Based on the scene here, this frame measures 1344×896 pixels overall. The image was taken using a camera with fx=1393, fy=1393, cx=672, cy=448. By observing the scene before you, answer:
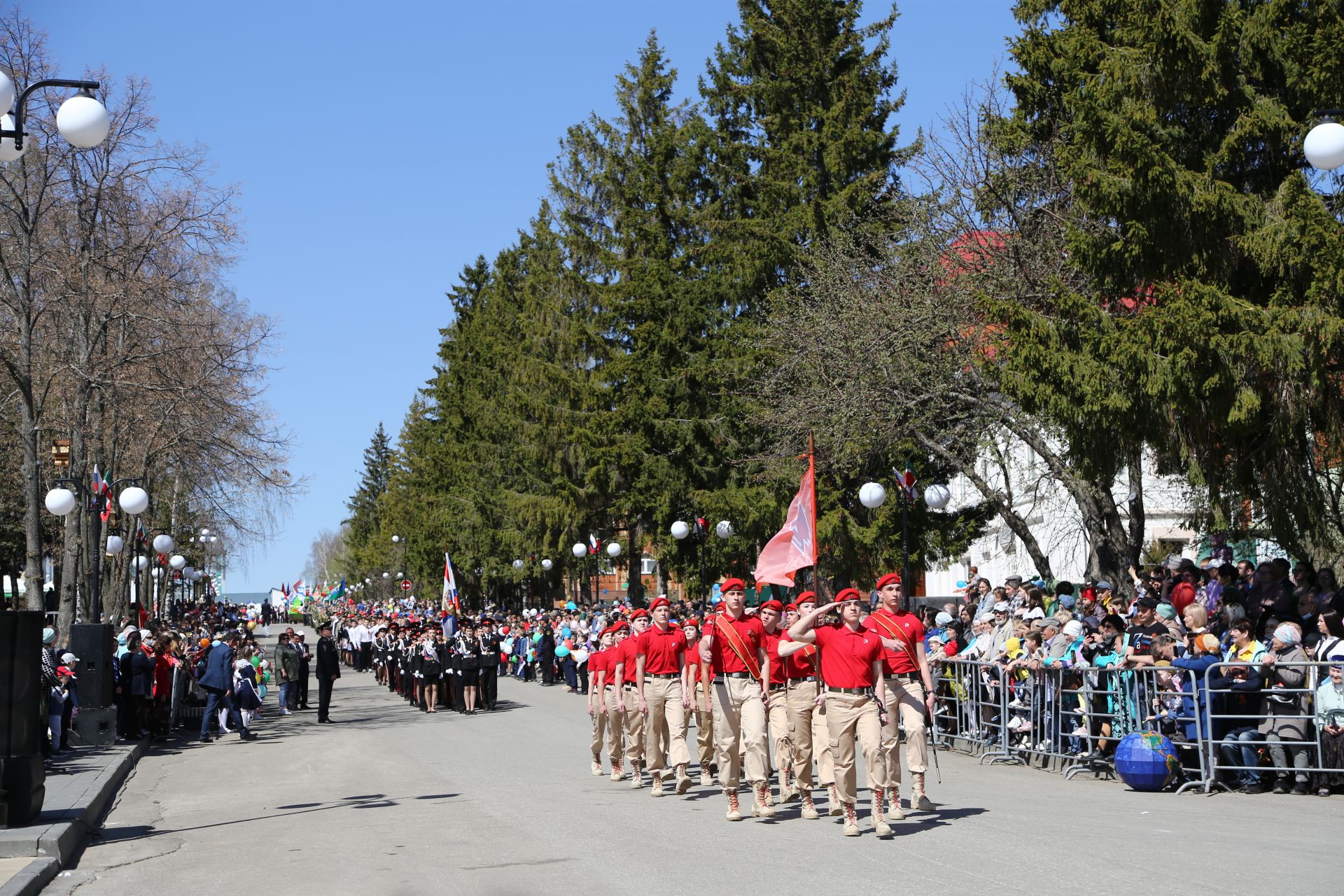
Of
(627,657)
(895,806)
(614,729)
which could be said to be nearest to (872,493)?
(614,729)

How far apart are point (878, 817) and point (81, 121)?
821cm

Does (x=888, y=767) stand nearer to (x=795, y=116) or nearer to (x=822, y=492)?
(x=822, y=492)

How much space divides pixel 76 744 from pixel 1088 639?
45.6 feet

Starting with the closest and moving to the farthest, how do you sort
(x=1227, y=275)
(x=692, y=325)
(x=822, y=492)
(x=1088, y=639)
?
(x=1088, y=639) < (x=1227, y=275) < (x=822, y=492) < (x=692, y=325)

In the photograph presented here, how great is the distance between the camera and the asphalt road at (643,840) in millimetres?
8617

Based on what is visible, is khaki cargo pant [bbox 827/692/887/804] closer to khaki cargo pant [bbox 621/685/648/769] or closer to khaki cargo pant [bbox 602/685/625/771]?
khaki cargo pant [bbox 621/685/648/769]

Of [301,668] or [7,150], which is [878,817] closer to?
[7,150]

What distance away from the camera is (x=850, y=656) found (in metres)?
10.8

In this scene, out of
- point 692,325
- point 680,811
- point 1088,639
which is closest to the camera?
point 680,811

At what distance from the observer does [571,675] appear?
3422cm

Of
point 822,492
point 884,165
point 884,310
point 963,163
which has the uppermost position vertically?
point 884,165

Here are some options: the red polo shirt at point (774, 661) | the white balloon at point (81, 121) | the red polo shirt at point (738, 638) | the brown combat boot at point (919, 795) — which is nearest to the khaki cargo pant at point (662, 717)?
the red polo shirt at point (738, 638)

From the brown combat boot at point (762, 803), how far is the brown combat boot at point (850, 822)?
1.00 metres

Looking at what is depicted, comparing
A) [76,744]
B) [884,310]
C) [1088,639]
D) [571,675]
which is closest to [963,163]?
[884,310]
